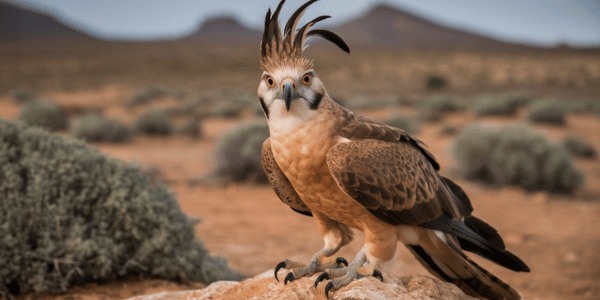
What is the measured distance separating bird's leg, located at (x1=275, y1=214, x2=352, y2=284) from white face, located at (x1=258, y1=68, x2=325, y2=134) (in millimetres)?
871

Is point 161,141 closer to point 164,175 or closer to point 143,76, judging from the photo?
point 164,175

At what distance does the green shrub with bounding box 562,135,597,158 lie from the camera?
15523 millimetres

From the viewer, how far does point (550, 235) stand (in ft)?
26.9

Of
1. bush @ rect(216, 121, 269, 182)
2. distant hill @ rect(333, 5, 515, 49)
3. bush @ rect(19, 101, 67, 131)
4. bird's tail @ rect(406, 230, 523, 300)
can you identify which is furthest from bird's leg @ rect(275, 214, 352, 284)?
distant hill @ rect(333, 5, 515, 49)

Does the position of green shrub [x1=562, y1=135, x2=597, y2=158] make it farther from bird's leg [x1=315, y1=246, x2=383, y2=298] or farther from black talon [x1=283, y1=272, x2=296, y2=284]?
black talon [x1=283, y1=272, x2=296, y2=284]

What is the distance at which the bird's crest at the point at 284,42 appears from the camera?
10.1ft

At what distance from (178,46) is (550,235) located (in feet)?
338

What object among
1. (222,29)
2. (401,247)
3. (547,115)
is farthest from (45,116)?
(222,29)

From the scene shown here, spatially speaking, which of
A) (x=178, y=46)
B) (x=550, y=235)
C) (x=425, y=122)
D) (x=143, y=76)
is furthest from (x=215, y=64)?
(x=550, y=235)

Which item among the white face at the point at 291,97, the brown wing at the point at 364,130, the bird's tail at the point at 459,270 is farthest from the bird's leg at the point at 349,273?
the white face at the point at 291,97

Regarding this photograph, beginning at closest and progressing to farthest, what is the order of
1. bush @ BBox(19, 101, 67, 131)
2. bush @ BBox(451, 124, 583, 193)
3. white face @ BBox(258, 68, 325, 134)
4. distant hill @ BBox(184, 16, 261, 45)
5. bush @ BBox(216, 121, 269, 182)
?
white face @ BBox(258, 68, 325, 134)
bush @ BBox(451, 124, 583, 193)
bush @ BBox(216, 121, 269, 182)
bush @ BBox(19, 101, 67, 131)
distant hill @ BBox(184, 16, 261, 45)

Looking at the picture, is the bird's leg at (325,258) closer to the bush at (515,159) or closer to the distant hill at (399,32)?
the bush at (515,159)

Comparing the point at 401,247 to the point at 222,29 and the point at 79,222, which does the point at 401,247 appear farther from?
the point at 222,29

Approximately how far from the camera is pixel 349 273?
3129 mm
